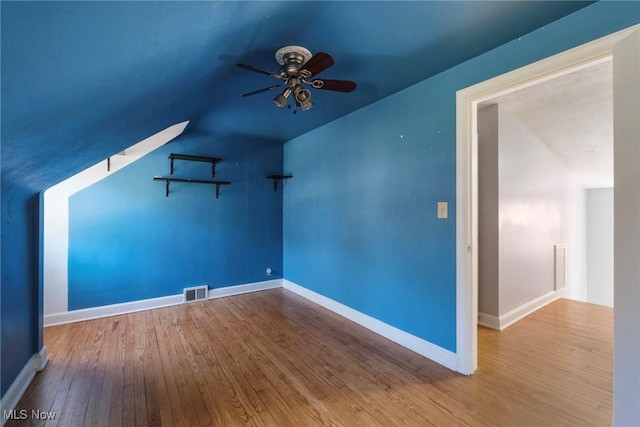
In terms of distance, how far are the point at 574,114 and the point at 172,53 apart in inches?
143

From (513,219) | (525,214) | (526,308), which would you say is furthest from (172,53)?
(526,308)

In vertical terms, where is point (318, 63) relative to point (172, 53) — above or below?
above

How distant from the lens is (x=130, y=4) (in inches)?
32.4

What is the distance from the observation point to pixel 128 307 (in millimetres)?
3381

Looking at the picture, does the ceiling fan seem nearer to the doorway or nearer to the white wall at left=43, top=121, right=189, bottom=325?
the doorway

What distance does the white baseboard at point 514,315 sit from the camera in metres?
2.89

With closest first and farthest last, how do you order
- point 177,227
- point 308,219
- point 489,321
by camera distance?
point 489,321
point 177,227
point 308,219

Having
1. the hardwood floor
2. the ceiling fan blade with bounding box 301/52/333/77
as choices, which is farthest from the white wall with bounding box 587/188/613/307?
the ceiling fan blade with bounding box 301/52/333/77

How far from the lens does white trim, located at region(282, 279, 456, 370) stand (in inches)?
86.8

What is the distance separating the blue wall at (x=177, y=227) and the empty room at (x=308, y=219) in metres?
0.03

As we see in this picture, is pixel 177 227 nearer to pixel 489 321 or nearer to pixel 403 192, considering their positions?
pixel 403 192

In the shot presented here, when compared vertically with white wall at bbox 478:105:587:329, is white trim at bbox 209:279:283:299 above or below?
below

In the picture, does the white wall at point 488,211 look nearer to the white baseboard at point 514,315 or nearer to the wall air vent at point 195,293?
the white baseboard at point 514,315

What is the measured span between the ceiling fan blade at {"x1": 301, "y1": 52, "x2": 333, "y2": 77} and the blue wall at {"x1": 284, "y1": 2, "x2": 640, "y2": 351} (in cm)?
115
